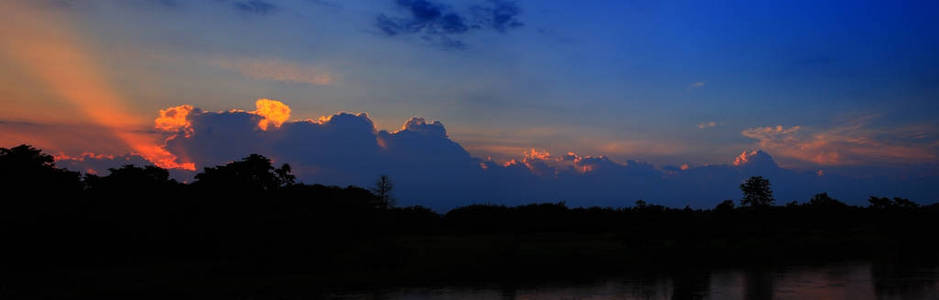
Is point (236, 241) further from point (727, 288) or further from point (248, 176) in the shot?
point (727, 288)

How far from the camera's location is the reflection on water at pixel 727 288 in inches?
1103

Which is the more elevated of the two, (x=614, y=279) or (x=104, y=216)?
(x=104, y=216)

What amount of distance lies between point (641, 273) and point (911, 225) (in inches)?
1943

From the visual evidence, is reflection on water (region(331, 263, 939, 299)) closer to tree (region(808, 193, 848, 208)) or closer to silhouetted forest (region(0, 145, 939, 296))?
silhouetted forest (region(0, 145, 939, 296))

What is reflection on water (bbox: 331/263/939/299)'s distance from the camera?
91.9 feet

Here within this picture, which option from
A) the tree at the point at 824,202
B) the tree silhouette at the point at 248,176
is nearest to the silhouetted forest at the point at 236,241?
the tree silhouette at the point at 248,176

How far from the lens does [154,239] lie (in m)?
36.2

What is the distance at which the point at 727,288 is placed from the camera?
31.1 m

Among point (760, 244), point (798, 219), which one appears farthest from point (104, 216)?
point (798, 219)

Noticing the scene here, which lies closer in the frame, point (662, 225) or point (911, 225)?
point (662, 225)

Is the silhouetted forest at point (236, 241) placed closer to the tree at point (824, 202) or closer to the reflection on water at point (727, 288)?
the reflection on water at point (727, 288)

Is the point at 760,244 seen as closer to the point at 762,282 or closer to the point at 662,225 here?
the point at 662,225

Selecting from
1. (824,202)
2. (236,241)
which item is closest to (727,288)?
(236,241)

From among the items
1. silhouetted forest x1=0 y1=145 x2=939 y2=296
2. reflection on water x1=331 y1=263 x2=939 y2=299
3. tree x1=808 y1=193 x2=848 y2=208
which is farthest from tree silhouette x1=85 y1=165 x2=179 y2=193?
tree x1=808 y1=193 x2=848 y2=208
